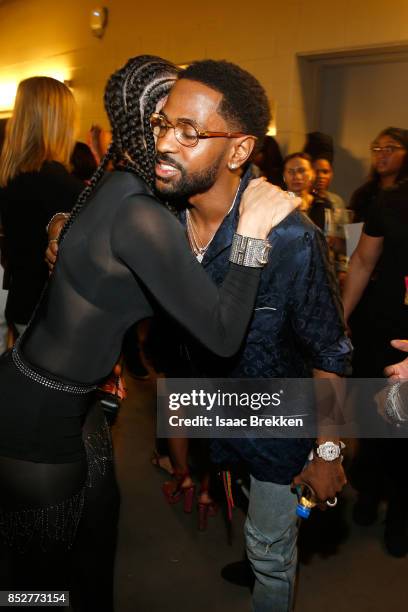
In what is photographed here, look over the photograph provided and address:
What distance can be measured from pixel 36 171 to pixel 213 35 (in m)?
4.26

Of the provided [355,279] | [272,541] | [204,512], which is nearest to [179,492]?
[204,512]

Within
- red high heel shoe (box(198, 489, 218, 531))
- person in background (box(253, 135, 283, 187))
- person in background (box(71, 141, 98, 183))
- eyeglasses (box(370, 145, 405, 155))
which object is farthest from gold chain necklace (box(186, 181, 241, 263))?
person in background (box(71, 141, 98, 183))

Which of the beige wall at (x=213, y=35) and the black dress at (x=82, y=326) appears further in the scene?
the beige wall at (x=213, y=35)

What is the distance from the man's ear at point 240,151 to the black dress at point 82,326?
0.31m

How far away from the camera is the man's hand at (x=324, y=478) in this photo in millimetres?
1599

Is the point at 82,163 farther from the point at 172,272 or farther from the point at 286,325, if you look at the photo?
the point at 172,272

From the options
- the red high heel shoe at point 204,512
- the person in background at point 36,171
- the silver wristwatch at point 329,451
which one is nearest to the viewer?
the silver wristwatch at point 329,451

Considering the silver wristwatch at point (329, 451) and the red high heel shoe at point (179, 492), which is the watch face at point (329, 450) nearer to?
the silver wristwatch at point (329, 451)

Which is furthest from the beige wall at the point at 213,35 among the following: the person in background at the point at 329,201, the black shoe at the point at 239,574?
the black shoe at the point at 239,574

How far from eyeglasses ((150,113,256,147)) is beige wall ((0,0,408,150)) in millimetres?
3987

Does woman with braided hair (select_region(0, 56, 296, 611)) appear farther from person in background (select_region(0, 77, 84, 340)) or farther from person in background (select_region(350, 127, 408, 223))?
person in background (select_region(350, 127, 408, 223))

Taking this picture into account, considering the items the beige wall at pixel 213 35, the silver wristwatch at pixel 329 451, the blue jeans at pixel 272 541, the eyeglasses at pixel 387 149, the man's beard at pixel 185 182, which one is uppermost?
the beige wall at pixel 213 35

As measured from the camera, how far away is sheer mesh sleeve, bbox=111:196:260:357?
122 centimetres

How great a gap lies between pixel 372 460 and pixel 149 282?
2029 mm
